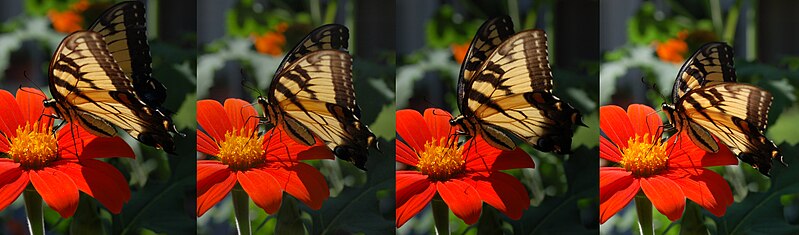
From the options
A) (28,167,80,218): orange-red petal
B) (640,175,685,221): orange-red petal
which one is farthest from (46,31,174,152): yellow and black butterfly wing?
(640,175,685,221): orange-red petal

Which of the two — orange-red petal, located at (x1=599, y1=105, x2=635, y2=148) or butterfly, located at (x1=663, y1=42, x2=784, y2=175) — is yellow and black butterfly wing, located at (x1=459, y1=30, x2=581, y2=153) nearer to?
orange-red petal, located at (x1=599, y1=105, x2=635, y2=148)

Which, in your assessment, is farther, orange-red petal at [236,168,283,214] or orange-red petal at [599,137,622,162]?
orange-red petal at [599,137,622,162]

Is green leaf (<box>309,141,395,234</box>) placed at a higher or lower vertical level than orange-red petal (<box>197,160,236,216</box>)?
lower

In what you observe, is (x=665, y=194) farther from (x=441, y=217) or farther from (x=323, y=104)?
(x=323, y=104)

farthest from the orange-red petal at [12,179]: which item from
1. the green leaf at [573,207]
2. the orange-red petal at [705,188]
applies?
the orange-red petal at [705,188]

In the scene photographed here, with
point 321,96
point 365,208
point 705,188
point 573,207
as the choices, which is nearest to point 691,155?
point 705,188

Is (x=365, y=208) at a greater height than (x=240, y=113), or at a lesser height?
lesser
